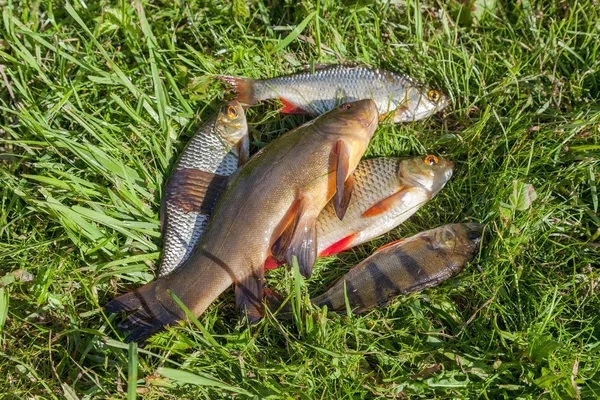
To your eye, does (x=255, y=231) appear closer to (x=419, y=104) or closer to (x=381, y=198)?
(x=381, y=198)

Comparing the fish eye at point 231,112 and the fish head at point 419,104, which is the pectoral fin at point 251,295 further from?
the fish head at point 419,104

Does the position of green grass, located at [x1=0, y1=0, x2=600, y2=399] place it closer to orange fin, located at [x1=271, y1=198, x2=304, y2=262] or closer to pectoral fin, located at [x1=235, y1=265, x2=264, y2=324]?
pectoral fin, located at [x1=235, y1=265, x2=264, y2=324]

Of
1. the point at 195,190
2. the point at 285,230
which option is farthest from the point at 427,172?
the point at 195,190

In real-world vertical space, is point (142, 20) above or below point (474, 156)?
above

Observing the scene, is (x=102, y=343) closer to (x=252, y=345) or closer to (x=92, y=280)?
(x=92, y=280)

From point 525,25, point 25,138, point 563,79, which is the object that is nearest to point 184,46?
point 25,138

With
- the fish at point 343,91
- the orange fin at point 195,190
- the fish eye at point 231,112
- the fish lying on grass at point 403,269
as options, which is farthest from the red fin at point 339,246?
the fish eye at point 231,112

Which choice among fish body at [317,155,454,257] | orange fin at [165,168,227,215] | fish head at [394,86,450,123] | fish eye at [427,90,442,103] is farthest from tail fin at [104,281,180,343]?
fish eye at [427,90,442,103]
